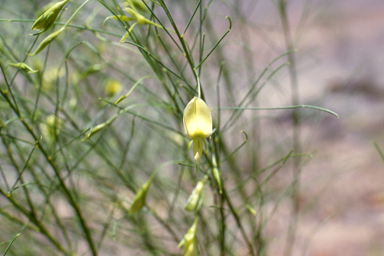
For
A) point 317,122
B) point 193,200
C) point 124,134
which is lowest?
point 193,200

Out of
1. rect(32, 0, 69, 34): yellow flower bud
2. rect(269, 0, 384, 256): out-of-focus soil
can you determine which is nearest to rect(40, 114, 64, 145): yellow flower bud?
rect(32, 0, 69, 34): yellow flower bud

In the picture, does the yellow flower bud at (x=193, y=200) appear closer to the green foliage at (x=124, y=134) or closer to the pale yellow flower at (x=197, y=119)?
the green foliage at (x=124, y=134)

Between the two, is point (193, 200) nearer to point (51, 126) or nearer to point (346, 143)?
point (51, 126)

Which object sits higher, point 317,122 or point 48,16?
point 317,122

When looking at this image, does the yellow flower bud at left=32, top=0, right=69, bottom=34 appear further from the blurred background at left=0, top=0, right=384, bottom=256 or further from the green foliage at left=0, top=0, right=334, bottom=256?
the blurred background at left=0, top=0, right=384, bottom=256

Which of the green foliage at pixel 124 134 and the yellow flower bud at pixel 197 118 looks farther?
the green foliage at pixel 124 134

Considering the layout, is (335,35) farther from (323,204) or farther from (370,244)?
(370,244)

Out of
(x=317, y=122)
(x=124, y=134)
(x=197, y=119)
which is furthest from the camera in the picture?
(x=124, y=134)

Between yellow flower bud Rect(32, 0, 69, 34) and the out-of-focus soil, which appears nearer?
yellow flower bud Rect(32, 0, 69, 34)

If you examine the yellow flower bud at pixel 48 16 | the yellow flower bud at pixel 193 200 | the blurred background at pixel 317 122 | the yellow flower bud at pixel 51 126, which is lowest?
the yellow flower bud at pixel 193 200

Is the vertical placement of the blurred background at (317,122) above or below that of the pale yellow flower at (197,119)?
above

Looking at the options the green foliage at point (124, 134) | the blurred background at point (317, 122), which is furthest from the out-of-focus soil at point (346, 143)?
the green foliage at point (124, 134)

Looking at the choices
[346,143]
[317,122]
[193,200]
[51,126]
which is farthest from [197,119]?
[346,143]
